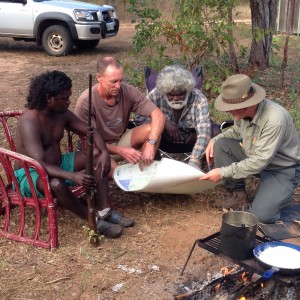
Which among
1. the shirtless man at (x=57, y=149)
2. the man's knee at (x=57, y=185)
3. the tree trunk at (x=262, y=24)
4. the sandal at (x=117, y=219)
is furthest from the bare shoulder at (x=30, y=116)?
the tree trunk at (x=262, y=24)

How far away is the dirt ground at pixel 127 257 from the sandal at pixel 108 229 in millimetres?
59

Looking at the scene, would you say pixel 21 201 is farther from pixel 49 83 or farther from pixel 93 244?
pixel 49 83

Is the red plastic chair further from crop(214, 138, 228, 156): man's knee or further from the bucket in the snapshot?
the bucket

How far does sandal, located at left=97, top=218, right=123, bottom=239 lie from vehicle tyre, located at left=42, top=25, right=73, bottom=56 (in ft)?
27.0

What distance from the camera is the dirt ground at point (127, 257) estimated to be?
3357 mm

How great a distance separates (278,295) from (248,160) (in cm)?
113

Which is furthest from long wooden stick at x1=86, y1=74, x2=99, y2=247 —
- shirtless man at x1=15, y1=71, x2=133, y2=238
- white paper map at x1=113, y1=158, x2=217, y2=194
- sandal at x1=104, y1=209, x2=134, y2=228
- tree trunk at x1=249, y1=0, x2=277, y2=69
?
tree trunk at x1=249, y1=0, x2=277, y2=69

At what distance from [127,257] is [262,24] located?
20.8ft

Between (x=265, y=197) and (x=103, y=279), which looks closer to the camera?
(x=103, y=279)

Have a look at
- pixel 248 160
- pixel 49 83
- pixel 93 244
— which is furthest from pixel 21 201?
pixel 248 160

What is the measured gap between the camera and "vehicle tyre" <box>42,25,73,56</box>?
455 inches

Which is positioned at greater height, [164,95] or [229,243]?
[164,95]

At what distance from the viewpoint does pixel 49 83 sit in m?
3.77

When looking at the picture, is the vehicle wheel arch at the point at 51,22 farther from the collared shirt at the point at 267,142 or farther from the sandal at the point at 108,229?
the sandal at the point at 108,229
